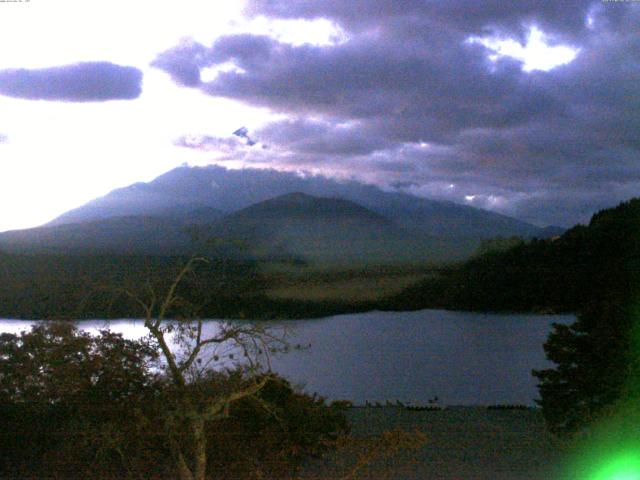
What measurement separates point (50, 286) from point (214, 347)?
342cm

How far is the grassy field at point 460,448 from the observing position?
29.9 ft

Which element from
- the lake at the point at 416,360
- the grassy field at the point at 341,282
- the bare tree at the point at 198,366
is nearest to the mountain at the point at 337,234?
the grassy field at the point at 341,282

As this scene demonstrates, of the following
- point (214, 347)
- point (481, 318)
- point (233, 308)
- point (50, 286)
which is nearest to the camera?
point (214, 347)

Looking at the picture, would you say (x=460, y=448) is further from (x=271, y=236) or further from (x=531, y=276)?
(x=531, y=276)

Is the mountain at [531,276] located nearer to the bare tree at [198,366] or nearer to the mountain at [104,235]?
the mountain at [104,235]

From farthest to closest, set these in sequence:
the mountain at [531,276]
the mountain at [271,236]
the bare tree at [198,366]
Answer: the mountain at [531,276]
the mountain at [271,236]
the bare tree at [198,366]

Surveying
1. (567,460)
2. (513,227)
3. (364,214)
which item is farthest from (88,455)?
(513,227)

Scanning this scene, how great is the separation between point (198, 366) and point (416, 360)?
7.19 metres

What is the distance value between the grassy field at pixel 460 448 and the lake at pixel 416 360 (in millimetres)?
537

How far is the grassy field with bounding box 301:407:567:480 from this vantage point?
912 centimetres

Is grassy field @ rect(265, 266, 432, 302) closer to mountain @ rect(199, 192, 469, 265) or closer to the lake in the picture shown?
the lake

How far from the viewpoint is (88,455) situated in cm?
865

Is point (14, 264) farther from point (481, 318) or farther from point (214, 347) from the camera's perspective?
point (481, 318)

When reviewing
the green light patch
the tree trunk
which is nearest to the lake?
the tree trunk
